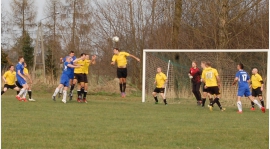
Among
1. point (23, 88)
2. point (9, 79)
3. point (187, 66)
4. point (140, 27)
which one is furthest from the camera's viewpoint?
point (140, 27)

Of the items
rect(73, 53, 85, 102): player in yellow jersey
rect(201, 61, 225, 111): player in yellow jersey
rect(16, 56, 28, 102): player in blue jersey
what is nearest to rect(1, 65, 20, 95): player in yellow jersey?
rect(16, 56, 28, 102): player in blue jersey

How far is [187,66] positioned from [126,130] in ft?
50.0

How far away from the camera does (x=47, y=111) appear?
54.2 feet

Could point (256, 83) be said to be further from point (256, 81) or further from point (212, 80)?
point (212, 80)

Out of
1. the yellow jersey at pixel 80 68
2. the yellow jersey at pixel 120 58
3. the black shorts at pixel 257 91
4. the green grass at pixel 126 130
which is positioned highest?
the yellow jersey at pixel 120 58

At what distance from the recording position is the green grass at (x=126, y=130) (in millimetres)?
10281

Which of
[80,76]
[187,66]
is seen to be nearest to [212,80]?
[80,76]

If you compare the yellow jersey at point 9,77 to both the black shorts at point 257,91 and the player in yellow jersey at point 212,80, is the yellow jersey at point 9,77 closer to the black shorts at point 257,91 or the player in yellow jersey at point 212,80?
the player in yellow jersey at point 212,80

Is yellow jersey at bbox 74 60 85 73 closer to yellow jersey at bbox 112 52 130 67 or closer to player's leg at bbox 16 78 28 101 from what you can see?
yellow jersey at bbox 112 52 130 67

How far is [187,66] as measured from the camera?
88.7 feet

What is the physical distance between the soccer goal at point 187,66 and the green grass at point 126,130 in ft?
26.1

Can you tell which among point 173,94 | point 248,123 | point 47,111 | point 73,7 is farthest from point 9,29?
point 248,123

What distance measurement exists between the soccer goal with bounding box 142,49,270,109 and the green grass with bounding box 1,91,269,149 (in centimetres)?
797

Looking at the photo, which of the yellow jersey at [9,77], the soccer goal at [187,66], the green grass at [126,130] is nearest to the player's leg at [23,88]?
the yellow jersey at [9,77]
